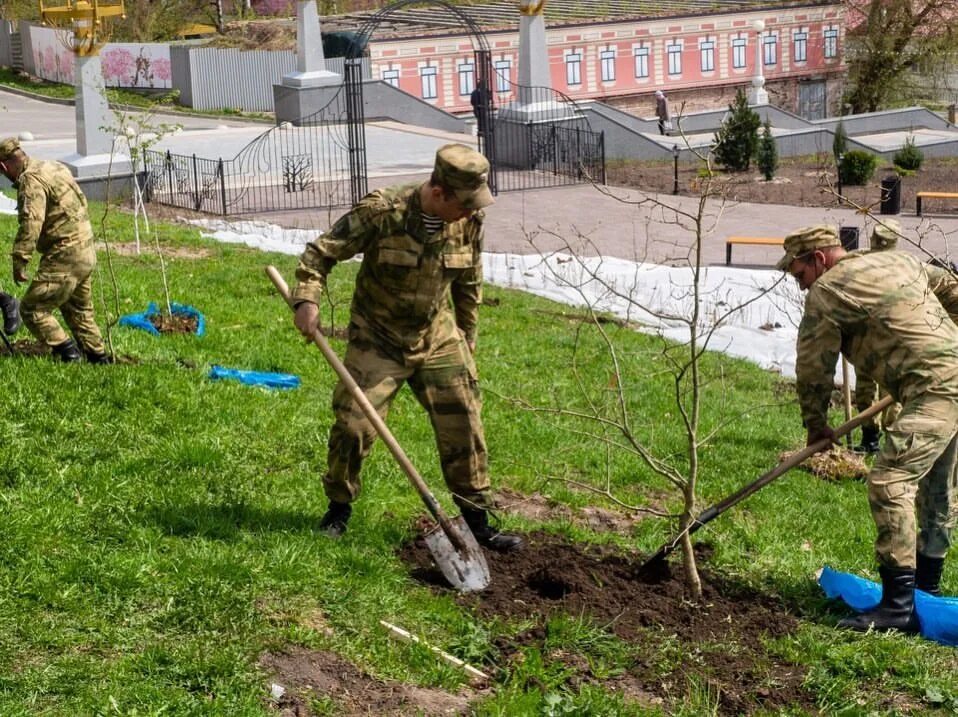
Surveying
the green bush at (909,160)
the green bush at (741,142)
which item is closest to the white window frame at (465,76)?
the green bush at (741,142)

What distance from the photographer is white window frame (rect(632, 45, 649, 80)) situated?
138 ft

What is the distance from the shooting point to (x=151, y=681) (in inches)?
177

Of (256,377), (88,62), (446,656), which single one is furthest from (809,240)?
(88,62)

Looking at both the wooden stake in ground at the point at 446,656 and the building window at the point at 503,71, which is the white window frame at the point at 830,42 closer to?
the building window at the point at 503,71

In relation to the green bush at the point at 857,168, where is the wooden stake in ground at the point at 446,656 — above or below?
below

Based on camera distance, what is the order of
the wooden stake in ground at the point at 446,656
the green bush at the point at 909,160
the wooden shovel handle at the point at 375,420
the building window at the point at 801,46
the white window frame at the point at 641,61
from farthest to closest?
the building window at the point at 801,46
the white window frame at the point at 641,61
the green bush at the point at 909,160
the wooden shovel handle at the point at 375,420
the wooden stake in ground at the point at 446,656

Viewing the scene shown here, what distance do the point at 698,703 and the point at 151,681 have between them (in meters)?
2.07

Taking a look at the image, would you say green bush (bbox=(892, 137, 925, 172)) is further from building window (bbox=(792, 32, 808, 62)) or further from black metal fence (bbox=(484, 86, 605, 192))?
building window (bbox=(792, 32, 808, 62))

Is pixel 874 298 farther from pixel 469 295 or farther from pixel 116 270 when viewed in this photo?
pixel 116 270

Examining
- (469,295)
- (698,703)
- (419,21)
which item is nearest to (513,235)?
(469,295)

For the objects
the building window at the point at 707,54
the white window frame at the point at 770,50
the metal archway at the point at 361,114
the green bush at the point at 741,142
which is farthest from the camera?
the white window frame at the point at 770,50

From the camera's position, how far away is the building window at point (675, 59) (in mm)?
42875

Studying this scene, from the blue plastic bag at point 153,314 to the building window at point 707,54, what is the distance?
35.8 metres

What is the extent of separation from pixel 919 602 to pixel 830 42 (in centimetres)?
4407
